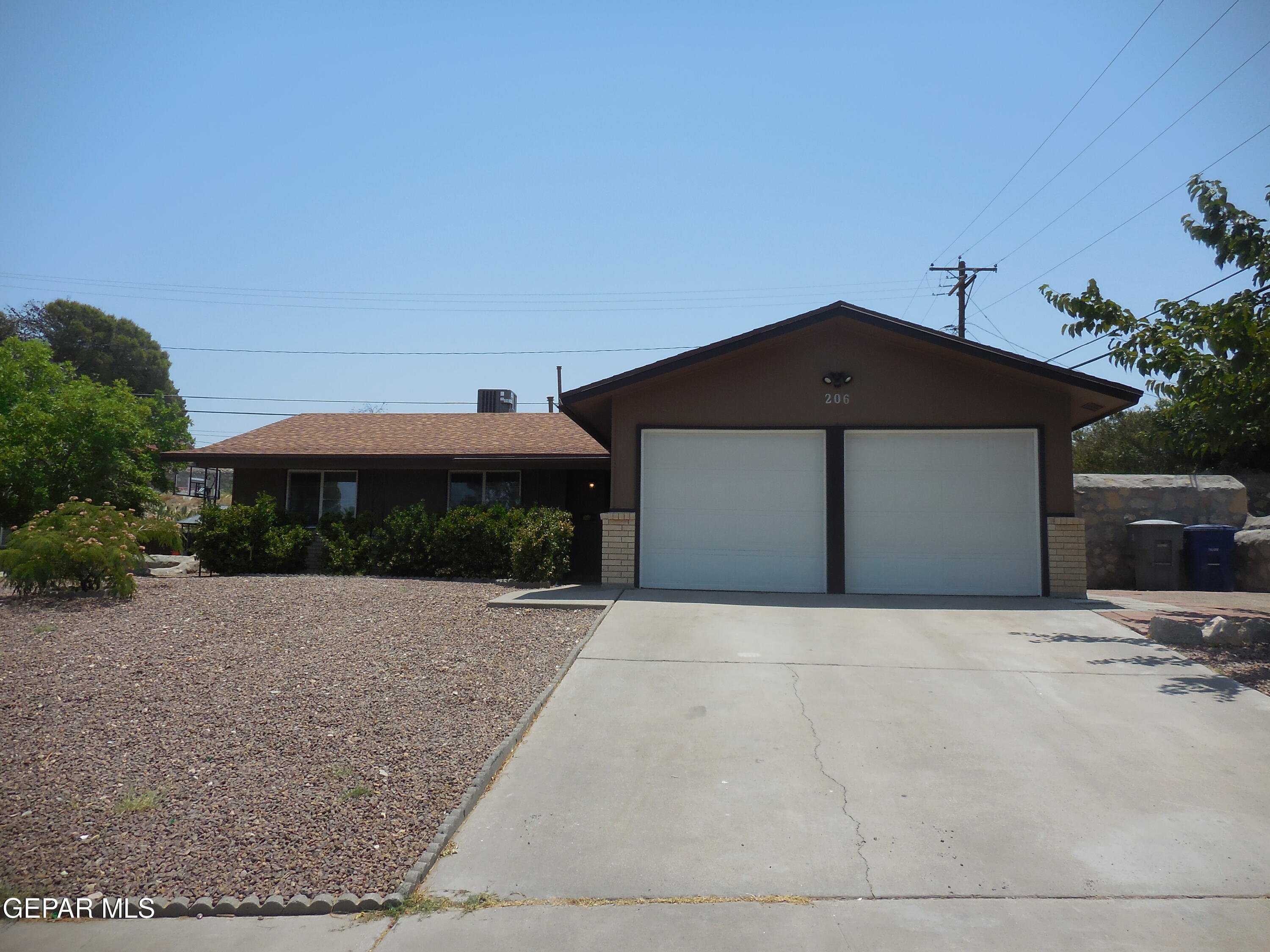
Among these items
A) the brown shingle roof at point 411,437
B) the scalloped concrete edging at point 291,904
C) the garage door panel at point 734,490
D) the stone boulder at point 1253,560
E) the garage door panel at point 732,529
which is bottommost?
the scalloped concrete edging at point 291,904

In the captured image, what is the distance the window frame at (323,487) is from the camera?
57.6 feet

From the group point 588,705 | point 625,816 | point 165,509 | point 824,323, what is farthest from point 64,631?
point 165,509

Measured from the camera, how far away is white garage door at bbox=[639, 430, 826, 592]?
1234 cm

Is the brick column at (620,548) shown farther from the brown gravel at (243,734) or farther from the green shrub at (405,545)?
the green shrub at (405,545)

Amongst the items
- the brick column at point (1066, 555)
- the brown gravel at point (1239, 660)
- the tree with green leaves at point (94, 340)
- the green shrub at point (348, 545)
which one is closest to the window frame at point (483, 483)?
the green shrub at point (348, 545)

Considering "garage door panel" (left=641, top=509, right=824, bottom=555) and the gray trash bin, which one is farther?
the gray trash bin

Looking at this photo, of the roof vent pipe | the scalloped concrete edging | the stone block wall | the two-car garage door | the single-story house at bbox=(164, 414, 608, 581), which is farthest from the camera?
the roof vent pipe

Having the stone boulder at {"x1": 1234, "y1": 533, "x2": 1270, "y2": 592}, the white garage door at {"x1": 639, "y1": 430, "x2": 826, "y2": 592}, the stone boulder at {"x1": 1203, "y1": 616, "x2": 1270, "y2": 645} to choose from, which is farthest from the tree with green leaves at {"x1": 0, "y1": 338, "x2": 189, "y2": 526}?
the stone boulder at {"x1": 1234, "y1": 533, "x2": 1270, "y2": 592}

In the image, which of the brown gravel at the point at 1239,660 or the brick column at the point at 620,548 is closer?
the brown gravel at the point at 1239,660

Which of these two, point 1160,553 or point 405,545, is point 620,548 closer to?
point 405,545

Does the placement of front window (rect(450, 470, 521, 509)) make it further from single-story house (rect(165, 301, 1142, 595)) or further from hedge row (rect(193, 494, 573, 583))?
single-story house (rect(165, 301, 1142, 595))

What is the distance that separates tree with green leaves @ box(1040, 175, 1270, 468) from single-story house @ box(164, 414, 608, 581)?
30.5ft

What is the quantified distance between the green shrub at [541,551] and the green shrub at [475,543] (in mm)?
669

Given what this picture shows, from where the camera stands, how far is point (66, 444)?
2009cm
